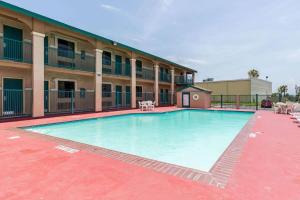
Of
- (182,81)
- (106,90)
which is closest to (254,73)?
(182,81)

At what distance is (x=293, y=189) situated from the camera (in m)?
3.00

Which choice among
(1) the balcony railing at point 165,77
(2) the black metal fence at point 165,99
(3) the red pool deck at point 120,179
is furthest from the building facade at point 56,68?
(3) the red pool deck at point 120,179

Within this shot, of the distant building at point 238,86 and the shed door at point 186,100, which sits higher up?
the distant building at point 238,86

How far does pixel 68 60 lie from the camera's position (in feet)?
51.3

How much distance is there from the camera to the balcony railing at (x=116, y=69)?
19.2 m

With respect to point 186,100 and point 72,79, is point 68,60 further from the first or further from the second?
point 186,100

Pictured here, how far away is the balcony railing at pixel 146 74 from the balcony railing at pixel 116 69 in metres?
2.13

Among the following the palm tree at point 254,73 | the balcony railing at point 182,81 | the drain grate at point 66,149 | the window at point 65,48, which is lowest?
the drain grate at point 66,149

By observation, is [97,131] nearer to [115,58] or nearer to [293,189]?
[293,189]

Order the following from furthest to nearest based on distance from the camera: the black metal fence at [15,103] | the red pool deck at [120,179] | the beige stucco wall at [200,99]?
the beige stucco wall at [200,99] → the black metal fence at [15,103] → the red pool deck at [120,179]

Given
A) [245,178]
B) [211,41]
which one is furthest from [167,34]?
[245,178]

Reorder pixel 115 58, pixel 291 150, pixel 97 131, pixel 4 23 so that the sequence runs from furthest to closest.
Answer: pixel 115 58 < pixel 4 23 < pixel 97 131 < pixel 291 150

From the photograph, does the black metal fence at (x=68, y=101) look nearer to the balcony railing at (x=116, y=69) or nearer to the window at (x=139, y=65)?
the balcony railing at (x=116, y=69)

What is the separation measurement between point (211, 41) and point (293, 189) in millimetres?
17803
